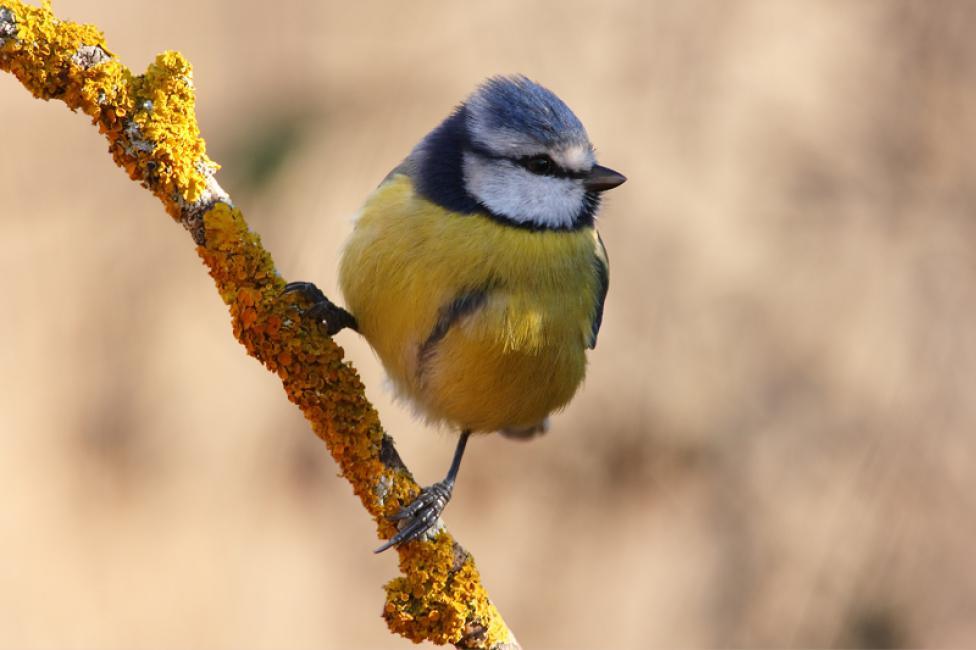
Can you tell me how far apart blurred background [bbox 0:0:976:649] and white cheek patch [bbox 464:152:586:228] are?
134 cm

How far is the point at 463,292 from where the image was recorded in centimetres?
252

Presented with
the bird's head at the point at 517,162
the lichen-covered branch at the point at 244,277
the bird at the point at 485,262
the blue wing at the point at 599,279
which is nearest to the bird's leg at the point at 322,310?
the bird at the point at 485,262

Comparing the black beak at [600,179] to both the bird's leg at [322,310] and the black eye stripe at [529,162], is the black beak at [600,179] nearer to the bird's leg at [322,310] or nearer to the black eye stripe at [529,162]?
the black eye stripe at [529,162]

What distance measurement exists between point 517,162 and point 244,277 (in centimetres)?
90

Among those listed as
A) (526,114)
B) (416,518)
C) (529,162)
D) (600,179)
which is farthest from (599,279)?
(416,518)

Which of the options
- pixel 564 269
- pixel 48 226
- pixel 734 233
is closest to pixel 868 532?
pixel 734 233

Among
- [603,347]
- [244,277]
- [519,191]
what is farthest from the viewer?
[603,347]

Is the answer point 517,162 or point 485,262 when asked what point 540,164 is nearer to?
point 517,162

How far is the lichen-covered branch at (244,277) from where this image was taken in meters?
1.82

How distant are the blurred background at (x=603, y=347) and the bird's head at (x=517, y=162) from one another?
1.28 m

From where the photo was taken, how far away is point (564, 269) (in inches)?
105

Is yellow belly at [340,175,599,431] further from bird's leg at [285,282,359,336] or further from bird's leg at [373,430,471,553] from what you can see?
bird's leg at [373,430,471,553]

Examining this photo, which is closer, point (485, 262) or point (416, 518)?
point (416, 518)

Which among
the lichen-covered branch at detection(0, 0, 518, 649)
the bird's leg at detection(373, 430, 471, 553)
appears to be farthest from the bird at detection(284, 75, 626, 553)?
the lichen-covered branch at detection(0, 0, 518, 649)
